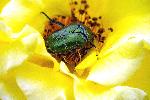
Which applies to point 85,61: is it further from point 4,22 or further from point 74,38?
point 4,22

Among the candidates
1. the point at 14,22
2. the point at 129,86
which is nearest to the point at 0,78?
the point at 14,22

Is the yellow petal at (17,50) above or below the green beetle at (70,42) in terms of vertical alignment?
below

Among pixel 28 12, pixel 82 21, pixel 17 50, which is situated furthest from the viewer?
pixel 82 21

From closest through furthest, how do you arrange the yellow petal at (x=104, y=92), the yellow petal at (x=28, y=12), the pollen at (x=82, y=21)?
the yellow petal at (x=104, y=92) → the yellow petal at (x=28, y=12) → the pollen at (x=82, y=21)

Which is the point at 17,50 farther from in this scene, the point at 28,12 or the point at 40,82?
the point at 28,12

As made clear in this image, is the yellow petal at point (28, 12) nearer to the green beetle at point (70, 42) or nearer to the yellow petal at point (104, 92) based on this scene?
the green beetle at point (70, 42)

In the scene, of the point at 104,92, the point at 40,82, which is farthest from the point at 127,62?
the point at 40,82

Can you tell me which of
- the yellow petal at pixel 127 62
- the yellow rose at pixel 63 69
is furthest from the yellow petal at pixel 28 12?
the yellow petal at pixel 127 62

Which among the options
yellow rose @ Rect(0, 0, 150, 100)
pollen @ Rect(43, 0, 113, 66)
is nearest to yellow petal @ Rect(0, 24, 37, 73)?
yellow rose @ Rect(0, 0, 150, 100)

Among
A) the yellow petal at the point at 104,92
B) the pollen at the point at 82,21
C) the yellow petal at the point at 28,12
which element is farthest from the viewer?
the pollen at the point at 82,21

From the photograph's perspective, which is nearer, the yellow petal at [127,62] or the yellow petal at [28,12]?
the yellow petal at [127,62]
